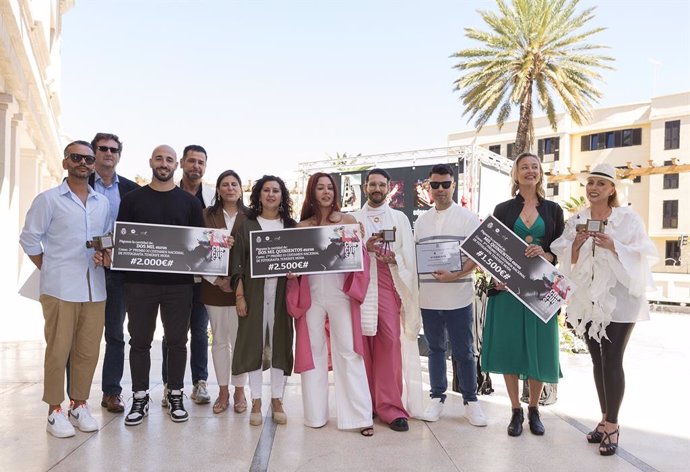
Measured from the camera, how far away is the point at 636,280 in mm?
4207

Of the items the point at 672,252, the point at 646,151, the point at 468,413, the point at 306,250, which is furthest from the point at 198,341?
the point at 672,252

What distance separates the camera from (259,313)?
15.3ft

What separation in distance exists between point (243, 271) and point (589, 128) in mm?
40477

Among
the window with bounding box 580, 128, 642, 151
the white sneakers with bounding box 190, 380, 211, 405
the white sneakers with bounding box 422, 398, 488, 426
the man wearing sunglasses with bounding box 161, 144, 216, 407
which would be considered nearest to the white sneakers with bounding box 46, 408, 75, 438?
the man wearing sunglasses with bounding box 161, 144, 216, 407

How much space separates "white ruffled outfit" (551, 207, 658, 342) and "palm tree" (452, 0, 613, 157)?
17.6m

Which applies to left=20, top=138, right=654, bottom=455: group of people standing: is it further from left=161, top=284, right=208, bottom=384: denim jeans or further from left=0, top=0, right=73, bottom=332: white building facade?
left=0, top=0, right=73, bottom=332: white building facade

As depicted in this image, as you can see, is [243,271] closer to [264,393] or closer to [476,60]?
[264,393]

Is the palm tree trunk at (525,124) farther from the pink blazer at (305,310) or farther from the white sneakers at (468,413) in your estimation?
the pink blazer at (305,310)

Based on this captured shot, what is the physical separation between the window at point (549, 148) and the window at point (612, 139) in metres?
1.72

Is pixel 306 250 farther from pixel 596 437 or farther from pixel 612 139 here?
pixel 612 139

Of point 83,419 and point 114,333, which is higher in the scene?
point 114,333

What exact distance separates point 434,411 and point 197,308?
2.28 metres

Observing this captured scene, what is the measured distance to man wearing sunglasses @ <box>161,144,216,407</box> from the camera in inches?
207

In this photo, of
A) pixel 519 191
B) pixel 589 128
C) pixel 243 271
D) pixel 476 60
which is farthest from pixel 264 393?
pixel 589 128
